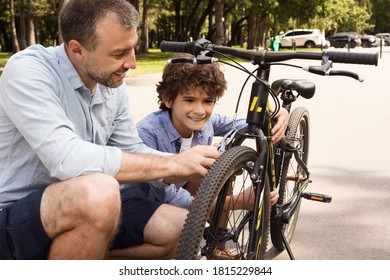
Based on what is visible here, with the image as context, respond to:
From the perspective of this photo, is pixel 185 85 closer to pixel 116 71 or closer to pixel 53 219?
pixel 116 71

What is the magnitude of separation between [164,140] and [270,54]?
36.5 inches

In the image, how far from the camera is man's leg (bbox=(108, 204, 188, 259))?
9.80ft

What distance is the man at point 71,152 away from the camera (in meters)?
2.41

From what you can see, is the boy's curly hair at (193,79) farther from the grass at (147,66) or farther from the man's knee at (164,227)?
the grass at (147,66)

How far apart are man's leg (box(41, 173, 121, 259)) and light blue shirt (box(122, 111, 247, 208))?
0.91 metres

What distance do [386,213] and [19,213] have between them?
121 inches

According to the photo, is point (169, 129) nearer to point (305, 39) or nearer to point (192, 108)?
point (192, 108)

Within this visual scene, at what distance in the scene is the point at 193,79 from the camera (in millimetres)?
3357

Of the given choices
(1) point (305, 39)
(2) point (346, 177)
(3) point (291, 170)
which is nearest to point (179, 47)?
(3) point (291, 170)

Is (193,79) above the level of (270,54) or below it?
below

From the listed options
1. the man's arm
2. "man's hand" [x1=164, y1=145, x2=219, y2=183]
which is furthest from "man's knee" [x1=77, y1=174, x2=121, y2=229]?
"man's hand" [x1=164, y1=145, x2=219, y2=183]

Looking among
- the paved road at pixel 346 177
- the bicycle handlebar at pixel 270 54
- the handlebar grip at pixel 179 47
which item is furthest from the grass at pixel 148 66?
the bicycle handlebar at pixel 270 54

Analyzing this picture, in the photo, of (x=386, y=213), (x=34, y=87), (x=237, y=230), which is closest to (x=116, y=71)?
(x=34, y=87)

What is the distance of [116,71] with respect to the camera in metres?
2.73
